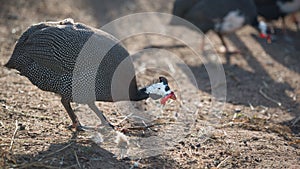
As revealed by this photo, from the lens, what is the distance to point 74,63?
4.01m

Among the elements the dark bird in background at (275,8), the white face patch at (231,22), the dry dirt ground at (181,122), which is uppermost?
the dark bird in background at (275,8)

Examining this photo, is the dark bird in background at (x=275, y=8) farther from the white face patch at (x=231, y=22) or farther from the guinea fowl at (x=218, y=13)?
the white face patch at (x=231, y=22)

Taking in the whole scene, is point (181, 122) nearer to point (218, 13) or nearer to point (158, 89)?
point (158, 89)

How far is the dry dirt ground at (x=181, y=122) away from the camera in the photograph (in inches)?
149

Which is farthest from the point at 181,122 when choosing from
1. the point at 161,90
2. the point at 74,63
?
the point at 74,63

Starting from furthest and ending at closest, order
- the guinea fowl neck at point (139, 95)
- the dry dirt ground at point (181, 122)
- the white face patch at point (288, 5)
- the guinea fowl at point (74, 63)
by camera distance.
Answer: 1. the white face patch at point (288, 5)
2. the guinea fowl neck at point (139, 95)
3. the guinea fowl at point (74, 63)
4. the dry dirt ground at point (181, 122)

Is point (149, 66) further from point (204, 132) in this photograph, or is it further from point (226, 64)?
point (204, 132)

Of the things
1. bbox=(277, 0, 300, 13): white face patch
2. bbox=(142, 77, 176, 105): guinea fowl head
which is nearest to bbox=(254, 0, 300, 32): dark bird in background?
bbox=(277, 0, 300, 13): white face patch

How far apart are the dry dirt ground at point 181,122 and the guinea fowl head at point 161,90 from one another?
0.95 ft

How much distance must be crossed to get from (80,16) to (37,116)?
3618mm

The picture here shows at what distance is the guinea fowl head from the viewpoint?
4352 mm

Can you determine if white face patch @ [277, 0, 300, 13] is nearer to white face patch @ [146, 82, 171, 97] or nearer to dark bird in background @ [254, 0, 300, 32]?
dark bird in background @ [254, 0, 300, 32]

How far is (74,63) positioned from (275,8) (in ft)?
13.9

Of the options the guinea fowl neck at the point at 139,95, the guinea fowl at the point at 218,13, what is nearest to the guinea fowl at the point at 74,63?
the guinea fowl neck at the point at 139,95
